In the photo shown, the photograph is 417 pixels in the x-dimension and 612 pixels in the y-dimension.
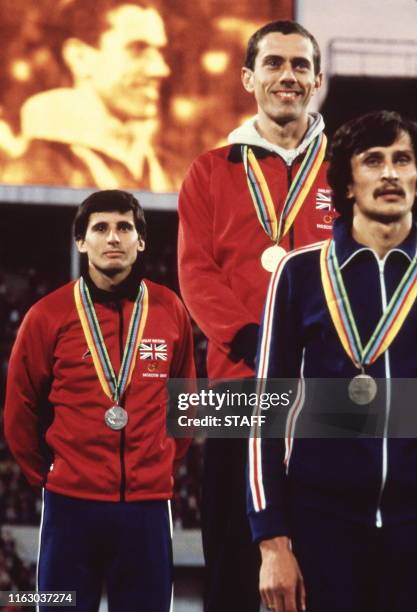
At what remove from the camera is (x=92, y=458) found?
2295 millimetres

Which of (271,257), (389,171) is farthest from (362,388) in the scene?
(271,257)

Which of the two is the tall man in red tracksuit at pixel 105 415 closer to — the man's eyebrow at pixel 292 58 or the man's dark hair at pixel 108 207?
the man's dark hair at pixel 108 207


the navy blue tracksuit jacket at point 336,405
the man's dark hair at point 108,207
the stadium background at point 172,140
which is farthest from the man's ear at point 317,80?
the stadium background at point 172,140

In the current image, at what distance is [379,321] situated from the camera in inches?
60.8

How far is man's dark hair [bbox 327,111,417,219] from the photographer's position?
1.61m

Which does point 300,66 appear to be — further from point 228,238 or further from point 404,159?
point 404,159

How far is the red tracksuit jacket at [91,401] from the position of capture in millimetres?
2287

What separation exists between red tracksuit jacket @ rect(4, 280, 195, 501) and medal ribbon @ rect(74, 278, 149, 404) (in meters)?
0.01

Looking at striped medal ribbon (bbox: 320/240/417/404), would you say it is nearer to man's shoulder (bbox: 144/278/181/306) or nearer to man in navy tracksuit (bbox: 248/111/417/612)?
man in navy tracksuit (bbox: 248/111/417/612)

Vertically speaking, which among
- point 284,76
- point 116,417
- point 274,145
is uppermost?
point 284,76

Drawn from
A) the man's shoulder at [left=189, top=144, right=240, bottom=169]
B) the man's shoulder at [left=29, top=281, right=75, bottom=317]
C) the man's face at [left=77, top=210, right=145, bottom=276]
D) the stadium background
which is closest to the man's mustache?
the man's shoulder at [left=189, top=144, right=240, bottom=169]

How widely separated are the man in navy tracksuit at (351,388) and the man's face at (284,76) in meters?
0.55

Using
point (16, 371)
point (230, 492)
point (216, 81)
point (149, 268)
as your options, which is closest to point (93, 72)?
point (216, 81)

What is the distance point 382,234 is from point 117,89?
494cm
